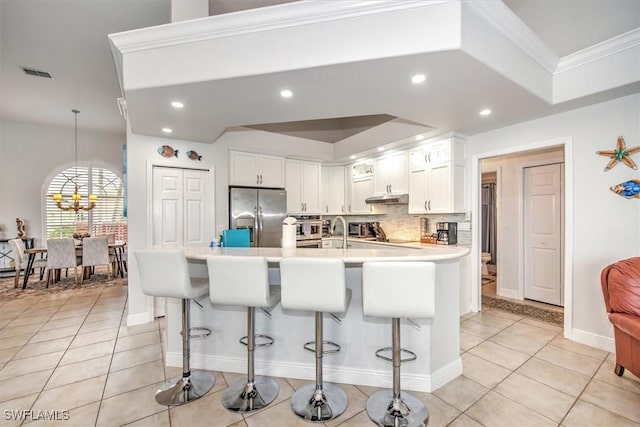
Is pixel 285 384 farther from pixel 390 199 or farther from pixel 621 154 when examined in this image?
pixel 621 154

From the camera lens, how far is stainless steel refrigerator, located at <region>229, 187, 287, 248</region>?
14.3 ft

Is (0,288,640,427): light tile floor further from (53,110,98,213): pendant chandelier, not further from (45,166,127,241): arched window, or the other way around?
(45,166,127,241): arched window

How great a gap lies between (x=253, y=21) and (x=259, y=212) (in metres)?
2.87

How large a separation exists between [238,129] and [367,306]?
3.59m

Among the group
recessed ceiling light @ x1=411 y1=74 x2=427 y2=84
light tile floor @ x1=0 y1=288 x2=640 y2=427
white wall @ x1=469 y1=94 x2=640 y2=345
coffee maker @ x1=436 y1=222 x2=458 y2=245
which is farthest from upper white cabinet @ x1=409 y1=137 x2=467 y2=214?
recessed ceiling light @ x1=411 y1=74 x2=427 y2=84

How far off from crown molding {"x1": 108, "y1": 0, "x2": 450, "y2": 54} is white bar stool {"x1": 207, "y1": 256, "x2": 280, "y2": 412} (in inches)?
66.2

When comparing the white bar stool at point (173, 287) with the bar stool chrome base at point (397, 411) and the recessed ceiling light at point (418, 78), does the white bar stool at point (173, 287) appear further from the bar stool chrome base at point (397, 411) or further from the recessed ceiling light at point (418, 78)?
the recessed ceiling light at point (418, 78)

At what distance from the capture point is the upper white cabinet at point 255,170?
4.45 meters

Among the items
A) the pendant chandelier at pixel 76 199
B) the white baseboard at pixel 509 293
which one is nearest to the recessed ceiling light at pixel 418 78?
the white baseboard at pixel 509 293

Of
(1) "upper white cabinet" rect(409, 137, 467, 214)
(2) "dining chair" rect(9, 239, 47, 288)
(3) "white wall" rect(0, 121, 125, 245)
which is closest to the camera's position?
(1) "upper white cabinet" rect(409, 137, 467, 214)

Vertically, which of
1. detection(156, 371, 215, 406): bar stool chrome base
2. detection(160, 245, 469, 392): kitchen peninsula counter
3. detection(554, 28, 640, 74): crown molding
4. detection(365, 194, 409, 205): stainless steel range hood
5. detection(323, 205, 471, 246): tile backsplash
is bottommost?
detection(156, 371, 215, 406): bar stool chrome base

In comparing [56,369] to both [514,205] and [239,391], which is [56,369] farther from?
[514,205]

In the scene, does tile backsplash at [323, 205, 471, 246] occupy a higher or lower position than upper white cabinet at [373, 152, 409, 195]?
lower

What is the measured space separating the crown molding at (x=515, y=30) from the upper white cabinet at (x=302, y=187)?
11.7 feet
